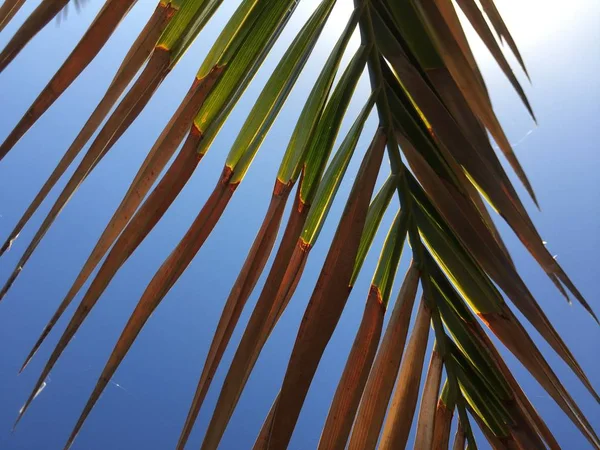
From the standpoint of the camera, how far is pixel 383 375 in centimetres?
35

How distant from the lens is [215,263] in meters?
6.01

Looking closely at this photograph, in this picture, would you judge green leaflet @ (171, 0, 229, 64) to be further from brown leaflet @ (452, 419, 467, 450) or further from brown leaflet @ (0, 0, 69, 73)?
brown leaflet @ (452, 419, 467, 450)

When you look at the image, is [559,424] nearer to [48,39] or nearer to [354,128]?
[354,128]

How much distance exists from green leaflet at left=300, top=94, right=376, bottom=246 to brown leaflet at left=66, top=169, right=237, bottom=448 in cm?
6

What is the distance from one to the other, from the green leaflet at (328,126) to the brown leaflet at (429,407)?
5.9 inches

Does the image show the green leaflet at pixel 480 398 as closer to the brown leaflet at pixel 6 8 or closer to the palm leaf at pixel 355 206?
the palm leaf at pixel 355 206

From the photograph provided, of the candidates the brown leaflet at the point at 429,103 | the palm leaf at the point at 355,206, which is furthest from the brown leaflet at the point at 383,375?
the brown leaflet at the point at 429,103

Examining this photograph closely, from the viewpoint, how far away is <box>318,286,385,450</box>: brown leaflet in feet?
1.00

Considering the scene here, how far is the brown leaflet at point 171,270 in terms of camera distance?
0.34 m

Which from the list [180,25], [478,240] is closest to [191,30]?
[180,25]

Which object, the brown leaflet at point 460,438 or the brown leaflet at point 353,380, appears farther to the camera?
the brown leaflet at point 460,438

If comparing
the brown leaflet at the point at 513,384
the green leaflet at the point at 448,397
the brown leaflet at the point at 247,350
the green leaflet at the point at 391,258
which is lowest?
the brown leaflet at the point at 247,350

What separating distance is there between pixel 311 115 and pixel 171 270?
0.13 metres

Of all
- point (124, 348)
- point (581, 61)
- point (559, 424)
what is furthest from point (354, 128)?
point (559, 424)
